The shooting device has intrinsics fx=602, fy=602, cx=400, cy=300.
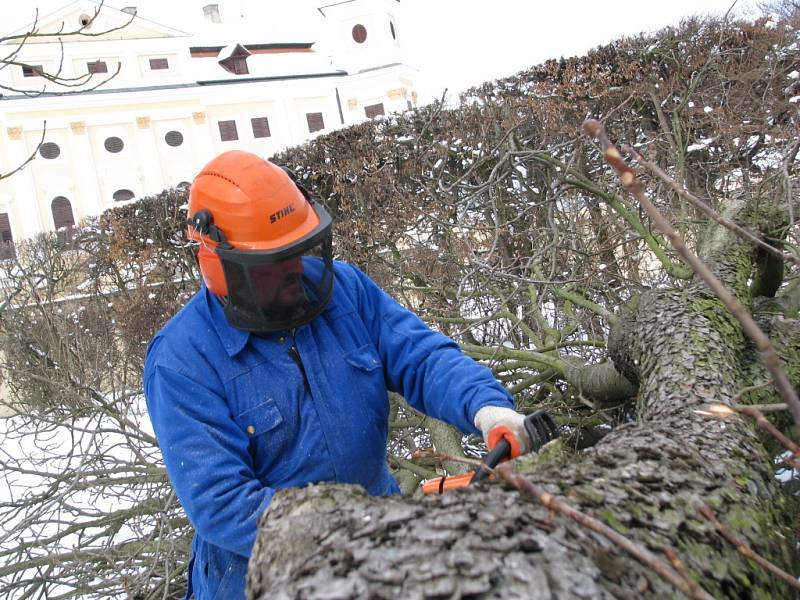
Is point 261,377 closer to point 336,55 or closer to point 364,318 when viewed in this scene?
point 364,318

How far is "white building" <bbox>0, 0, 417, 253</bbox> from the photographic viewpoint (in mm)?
23734

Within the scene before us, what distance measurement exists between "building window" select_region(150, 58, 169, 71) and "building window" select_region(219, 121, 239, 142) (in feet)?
10.5

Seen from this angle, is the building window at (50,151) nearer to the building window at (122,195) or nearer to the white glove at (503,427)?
the building window at (122,195)

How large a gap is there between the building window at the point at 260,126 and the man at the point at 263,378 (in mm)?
26376

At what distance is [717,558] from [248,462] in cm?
138

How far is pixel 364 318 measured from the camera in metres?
2.25

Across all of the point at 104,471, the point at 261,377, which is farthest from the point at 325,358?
the point at 104,471

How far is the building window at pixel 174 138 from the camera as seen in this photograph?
25.7 metres

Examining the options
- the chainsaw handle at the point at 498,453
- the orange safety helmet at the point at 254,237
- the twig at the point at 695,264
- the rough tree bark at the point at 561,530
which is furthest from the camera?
the orange safety helmet at the point at 254,237

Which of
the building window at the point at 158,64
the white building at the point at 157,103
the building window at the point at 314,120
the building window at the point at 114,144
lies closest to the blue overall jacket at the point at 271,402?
the white building at the point at 157,103

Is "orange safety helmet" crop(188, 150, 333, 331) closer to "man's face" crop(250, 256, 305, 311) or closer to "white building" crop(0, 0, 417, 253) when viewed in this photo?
"man's face" crop(250, 256, 305, 311)

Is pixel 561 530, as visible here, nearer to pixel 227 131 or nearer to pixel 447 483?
pixel 447 483

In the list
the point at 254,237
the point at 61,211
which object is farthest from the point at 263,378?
the point at 61,211

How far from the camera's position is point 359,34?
26219mm
